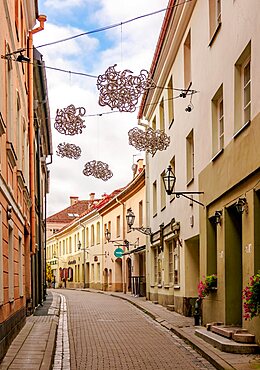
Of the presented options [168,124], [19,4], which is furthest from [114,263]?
[19,4]

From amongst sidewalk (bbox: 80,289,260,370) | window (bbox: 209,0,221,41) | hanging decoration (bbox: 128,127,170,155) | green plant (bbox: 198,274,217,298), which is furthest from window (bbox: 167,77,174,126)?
green plant (bbox: 198,274,217,298)

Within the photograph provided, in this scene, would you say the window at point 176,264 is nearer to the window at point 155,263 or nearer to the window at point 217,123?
the window at point 155,263

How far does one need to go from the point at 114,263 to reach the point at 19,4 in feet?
90.5

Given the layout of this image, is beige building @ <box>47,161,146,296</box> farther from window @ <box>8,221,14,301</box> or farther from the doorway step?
the doorway step

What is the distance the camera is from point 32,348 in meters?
11.4

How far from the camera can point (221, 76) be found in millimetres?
13078

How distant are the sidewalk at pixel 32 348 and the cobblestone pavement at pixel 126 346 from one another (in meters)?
0.47

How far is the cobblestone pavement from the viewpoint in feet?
34.4

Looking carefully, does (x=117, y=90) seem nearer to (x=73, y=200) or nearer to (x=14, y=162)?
(x=14, y=162)

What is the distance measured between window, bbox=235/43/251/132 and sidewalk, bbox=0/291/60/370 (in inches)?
201

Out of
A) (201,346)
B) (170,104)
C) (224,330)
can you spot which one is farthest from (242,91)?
(170,104)

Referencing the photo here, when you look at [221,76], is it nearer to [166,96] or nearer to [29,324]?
[29,324]

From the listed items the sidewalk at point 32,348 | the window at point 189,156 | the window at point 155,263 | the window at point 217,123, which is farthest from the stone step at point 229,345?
the window at point 155,263

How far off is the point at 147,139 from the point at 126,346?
4.95 meters
